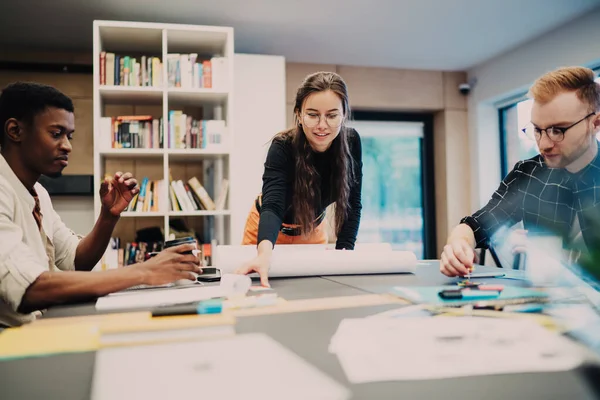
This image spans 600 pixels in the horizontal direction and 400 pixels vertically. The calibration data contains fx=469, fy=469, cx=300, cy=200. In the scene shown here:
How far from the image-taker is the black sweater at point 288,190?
152 centimetres

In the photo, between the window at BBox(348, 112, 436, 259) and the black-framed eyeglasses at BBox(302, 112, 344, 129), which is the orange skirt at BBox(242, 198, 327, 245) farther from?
the window at BBox(348, 112, 436, 259)

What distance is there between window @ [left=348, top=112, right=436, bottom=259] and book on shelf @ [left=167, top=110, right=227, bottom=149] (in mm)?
2243

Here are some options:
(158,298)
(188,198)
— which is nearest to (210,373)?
(158,298)

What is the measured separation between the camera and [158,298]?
98 centimetres

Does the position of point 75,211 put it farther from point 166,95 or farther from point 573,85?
point 573,85

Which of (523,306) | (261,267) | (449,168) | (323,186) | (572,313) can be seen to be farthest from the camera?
(449,168)

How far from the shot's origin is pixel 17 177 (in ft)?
4.41

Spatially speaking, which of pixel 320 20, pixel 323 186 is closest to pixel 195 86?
pixel 320 20

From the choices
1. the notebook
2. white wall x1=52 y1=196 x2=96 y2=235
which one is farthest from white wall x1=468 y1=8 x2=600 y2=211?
white wall x1=52 y1=196 x2=96 y2=235

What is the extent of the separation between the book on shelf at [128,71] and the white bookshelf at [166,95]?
0.04m

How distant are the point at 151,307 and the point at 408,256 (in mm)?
815

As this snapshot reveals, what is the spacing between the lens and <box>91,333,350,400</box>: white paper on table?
462 mm

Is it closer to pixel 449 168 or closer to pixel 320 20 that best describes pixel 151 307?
pixel 320 20

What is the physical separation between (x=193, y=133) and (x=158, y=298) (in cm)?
252
